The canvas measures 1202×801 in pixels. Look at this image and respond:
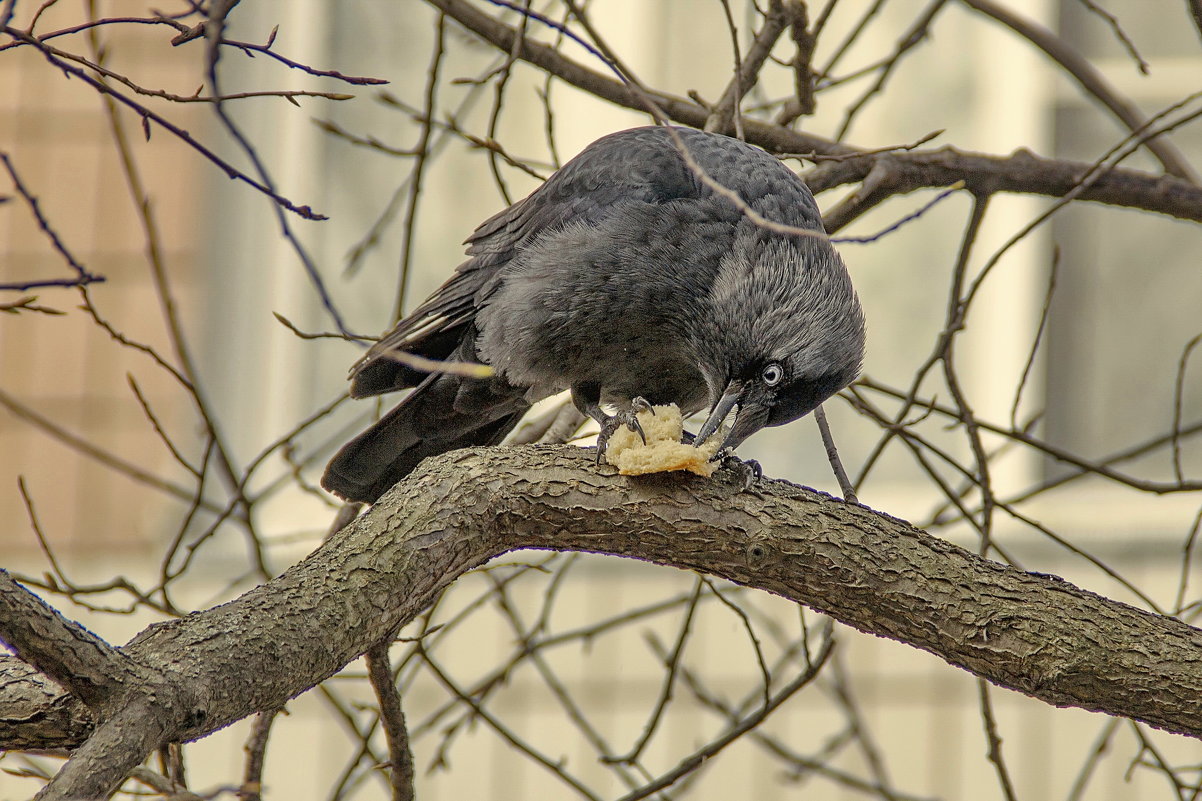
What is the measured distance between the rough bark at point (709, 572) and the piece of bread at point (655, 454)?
1.1 inches

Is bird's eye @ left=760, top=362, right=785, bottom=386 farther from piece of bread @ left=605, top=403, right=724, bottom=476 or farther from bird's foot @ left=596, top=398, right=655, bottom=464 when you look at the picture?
piece of bread @ left=605, top=403, right=724, bottom=476

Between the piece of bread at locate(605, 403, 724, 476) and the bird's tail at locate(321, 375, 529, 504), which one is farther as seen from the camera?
the bird's tail at locate(321, 375, 529, 504)

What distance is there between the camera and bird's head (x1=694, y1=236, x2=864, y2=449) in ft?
8.40

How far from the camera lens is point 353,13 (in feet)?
17.9

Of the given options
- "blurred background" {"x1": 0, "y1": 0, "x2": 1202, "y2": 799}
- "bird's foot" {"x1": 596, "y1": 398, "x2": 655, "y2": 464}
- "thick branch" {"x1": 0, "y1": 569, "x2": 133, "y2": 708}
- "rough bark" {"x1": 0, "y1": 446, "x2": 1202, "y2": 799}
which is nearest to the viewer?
"thick branch" {"x1": 0, "y1": 569, "x2": 133, "y2": 708}

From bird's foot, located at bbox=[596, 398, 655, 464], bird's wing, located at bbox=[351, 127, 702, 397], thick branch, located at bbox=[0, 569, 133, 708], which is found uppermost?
bird's wing, located at bbox=[351, 127, 702, 397]

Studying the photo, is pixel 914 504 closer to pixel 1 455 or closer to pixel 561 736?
pixel 561 736

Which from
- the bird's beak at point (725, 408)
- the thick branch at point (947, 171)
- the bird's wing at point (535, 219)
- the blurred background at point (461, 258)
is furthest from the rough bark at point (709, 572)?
the blurred background at point (461, 258)

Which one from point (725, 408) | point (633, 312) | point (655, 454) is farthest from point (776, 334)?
point (655, 454)

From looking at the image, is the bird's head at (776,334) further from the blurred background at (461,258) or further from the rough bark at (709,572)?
the blurred background at (461,258)

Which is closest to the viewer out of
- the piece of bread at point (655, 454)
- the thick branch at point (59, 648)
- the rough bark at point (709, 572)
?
the thick branch at point (59, 648)

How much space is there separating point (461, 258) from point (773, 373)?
3.10 meters

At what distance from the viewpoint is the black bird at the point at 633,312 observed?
259 centimetres

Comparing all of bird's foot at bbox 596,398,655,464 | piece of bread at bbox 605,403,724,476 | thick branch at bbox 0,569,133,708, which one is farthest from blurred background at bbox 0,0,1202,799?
thick branch at bbox 0,569,133,708
